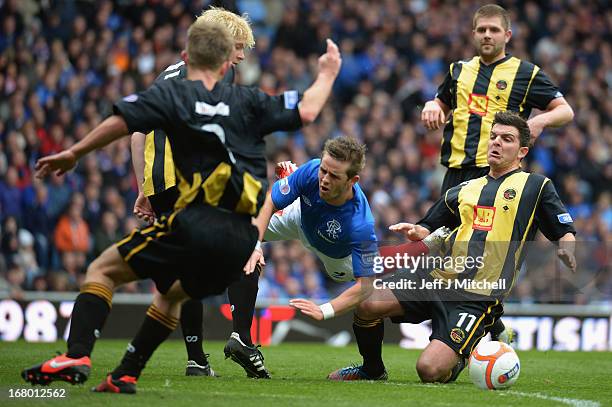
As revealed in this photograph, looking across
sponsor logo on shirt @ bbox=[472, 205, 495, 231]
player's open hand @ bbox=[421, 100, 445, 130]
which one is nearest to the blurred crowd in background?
player's open hand @ bbox=[421, 100, 445, 130]

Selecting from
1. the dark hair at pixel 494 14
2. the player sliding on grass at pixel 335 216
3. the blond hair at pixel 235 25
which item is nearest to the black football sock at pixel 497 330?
the player sliding on grass at pixel 335 216

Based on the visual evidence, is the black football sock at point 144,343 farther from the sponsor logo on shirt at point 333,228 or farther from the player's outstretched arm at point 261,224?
the sponsor logo on shirt at point 333,228

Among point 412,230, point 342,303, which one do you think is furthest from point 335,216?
point 342,303

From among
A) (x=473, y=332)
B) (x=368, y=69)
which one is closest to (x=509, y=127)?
(x=473, y=332)

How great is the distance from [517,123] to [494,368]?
1843 millimetres

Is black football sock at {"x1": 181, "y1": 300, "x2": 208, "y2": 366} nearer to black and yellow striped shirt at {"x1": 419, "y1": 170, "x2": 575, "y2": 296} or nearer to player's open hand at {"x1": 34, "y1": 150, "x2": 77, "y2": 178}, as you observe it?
black and yellow striped shirt at {"x1": 419, "y1": 170, "x2": 575, "y2": 296}

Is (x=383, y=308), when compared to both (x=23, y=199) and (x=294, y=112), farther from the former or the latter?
(x=23, y=199)

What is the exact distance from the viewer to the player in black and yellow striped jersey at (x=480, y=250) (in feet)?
24.1

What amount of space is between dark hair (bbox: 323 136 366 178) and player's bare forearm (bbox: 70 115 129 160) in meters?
1.67

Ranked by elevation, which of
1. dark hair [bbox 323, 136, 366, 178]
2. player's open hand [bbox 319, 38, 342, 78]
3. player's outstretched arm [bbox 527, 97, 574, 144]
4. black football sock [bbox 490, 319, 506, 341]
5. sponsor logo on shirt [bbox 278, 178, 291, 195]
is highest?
player's open hand [bbox 319, 38, 342, 78]

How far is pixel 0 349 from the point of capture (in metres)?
9.19

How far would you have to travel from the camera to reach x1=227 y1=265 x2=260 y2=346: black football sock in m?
7.25

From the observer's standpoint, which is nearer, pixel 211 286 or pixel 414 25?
pixel 211 286

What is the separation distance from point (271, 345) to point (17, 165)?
425 cm
